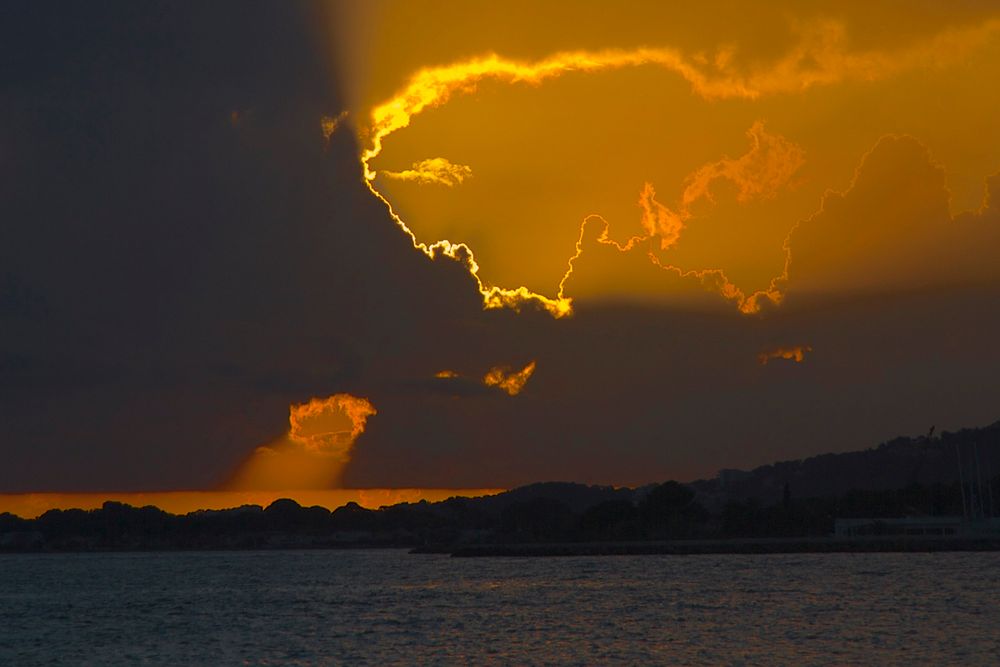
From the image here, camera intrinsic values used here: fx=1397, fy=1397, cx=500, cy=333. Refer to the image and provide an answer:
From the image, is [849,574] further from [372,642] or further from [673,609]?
[372,642]

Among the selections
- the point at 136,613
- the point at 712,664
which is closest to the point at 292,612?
the point at 136,613

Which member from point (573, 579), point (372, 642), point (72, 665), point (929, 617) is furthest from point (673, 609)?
point (573, 579)

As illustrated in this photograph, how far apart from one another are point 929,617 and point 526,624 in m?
30.4

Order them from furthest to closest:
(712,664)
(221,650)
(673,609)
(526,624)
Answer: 1. (673,609)
2. (526,624)
3. (221,650)
4. (712,664)

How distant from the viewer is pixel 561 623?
110312mm

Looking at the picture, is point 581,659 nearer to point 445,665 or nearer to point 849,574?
point 445,665

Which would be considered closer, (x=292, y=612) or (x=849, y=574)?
(x=292, y=612)

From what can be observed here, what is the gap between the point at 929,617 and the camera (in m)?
100

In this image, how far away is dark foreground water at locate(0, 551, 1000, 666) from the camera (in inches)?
3337

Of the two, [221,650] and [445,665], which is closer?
[445,665]

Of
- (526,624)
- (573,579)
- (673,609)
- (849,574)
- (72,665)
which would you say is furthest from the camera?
(573,579)

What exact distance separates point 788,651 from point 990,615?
26.2 meters

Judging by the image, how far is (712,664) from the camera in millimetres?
77812

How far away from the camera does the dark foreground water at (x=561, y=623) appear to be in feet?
278
